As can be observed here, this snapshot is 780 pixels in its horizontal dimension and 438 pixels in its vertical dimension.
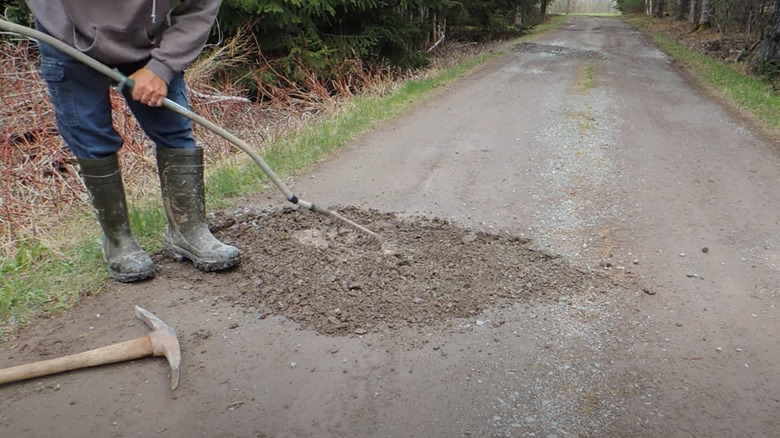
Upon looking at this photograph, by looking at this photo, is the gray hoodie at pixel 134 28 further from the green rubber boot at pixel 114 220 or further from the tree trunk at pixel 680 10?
the tree trunk at pixel 680 10

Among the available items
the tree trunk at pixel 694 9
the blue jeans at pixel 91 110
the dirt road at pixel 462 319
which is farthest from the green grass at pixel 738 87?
the tree trunk at pixel 694 9

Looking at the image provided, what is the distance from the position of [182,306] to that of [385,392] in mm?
1230

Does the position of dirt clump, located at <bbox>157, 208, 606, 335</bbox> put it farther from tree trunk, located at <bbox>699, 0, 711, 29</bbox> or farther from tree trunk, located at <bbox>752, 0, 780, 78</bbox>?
tree trunk, located at <bbox>699, 0, 711, 29</bbox>

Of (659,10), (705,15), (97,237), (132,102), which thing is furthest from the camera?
(659,10)

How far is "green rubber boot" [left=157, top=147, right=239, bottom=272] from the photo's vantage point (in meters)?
3.29

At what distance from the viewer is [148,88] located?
114 inches

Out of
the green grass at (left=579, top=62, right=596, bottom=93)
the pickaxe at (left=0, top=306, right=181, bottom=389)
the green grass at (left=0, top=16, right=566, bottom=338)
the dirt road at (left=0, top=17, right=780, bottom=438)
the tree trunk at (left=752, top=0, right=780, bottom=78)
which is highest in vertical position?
the tree trunk at (left=752, top=0, right=780, bottom=78)

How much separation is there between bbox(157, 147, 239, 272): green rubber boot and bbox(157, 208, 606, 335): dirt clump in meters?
0.10

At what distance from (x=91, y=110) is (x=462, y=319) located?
7.13ft

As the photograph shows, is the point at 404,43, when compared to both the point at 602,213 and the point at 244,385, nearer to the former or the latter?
the point at 602,213

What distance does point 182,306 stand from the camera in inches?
118

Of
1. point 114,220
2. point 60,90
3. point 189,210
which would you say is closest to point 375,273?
point 189,210

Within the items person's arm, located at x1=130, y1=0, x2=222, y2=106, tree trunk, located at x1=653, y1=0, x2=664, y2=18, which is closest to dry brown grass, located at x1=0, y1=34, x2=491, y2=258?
person's arm, located at x1=130, y1=0, x2=222, y2=106

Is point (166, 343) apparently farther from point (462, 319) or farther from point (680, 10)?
point (680, 10)
